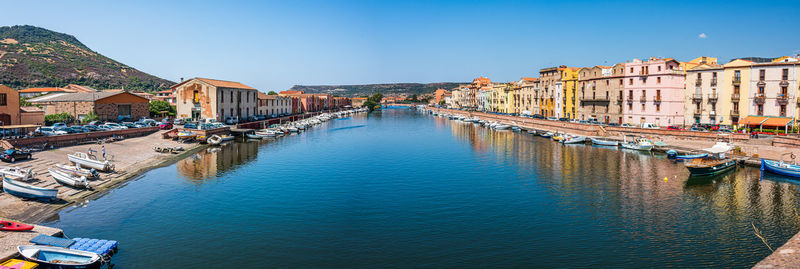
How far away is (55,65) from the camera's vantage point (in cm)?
10969

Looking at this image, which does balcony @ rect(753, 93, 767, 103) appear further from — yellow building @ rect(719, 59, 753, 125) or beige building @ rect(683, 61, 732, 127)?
beige building @ rect(683, 61, 732, 127)

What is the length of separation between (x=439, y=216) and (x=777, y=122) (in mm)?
39482

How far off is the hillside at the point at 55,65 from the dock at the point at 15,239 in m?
99.2

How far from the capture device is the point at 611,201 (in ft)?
78.8

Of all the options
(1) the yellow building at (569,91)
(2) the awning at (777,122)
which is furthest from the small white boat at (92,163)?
(1) the yellow building at (569,91)

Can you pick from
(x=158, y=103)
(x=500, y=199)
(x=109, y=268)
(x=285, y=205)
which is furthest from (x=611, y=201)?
(x=158, y=103)

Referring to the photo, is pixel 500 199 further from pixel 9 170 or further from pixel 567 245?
pixel 9 170

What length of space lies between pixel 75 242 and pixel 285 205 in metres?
9.50

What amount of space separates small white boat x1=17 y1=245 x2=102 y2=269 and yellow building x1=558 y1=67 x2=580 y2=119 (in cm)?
6811

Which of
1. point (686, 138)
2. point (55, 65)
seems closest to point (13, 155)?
point (686, 138)

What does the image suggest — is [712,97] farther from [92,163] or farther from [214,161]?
[92,163]

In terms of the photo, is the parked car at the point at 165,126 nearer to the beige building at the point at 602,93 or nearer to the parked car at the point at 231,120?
the parked car at the point at 231,120

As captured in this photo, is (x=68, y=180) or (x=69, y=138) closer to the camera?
(x=68, y=180)

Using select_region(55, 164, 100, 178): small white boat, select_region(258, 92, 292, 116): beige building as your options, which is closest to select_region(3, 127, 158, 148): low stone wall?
select_region(55, 164, 100, 178): small white boat
